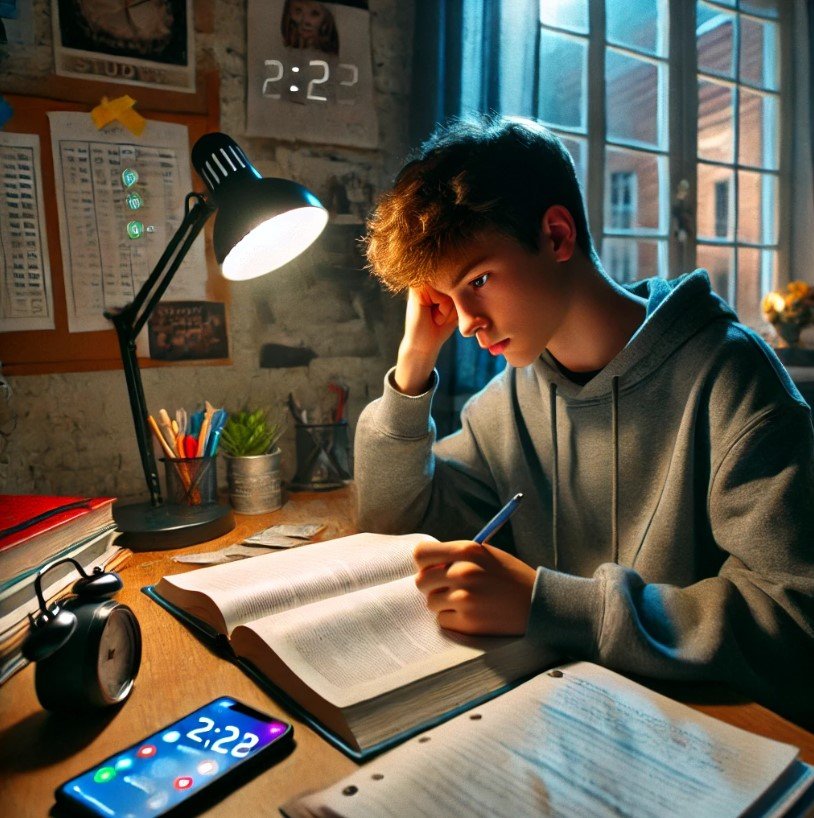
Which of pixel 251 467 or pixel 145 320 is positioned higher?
pixel 145 320

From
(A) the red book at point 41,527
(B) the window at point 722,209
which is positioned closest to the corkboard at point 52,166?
(A) the red book at point 41,527

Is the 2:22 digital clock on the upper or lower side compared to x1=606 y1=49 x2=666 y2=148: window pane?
lower

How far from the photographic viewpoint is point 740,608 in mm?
709

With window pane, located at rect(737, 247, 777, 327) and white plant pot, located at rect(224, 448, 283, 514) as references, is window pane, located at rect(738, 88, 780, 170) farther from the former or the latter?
white plant pot, located at rect(224, 448, 283, 514)

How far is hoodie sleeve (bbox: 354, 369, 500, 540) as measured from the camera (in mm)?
1141

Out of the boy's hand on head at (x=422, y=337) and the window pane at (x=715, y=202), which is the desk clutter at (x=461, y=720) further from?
the window pane at (x=715, y=202)

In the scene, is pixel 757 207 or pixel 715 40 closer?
pixel 715 40

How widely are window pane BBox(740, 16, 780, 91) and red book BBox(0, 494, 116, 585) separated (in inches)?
112

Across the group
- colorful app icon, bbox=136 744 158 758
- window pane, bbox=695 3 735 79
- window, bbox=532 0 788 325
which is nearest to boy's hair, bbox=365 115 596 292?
colorful app icon, bbox=136 744 158 758

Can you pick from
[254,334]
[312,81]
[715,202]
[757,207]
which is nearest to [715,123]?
[715,202]

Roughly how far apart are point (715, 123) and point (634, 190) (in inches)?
20.3

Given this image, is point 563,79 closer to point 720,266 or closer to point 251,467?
point 720,266

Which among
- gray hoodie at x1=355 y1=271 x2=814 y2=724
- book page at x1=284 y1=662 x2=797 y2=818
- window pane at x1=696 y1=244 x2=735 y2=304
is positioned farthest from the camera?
window pane at x1=696 y1=244 x2=735 y2=304

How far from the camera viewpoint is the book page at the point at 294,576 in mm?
770
